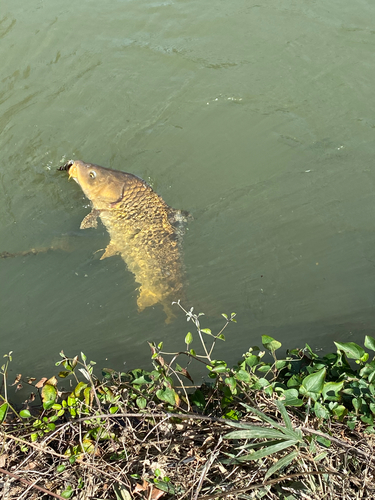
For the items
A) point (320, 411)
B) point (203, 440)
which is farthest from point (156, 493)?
point (320, 411)

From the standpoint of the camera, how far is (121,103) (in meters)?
6.69

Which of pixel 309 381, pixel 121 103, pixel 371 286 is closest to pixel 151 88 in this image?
pixel 121 103

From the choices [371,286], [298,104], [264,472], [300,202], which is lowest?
[371,286]

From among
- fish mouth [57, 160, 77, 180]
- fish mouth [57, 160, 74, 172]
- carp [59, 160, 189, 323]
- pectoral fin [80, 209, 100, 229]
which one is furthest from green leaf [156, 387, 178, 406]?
fish mouth [57, 160, 74, 172]

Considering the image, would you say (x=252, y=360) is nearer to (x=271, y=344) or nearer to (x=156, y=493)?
(x=271, y=344)

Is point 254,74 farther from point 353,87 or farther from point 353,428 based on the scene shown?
point 353,428

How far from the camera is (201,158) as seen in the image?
6.07 m

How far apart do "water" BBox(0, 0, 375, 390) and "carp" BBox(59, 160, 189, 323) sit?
181mm

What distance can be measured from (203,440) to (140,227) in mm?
2830

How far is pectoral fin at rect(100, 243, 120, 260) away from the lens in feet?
17.5

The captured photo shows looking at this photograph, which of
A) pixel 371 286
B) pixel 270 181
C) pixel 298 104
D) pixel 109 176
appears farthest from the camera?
pixel 298 104

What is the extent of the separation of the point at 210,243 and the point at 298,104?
9.25 ft

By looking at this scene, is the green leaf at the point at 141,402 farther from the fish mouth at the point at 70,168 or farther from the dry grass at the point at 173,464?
the fish mouth at the point at 70,168

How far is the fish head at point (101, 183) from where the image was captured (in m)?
5.41
